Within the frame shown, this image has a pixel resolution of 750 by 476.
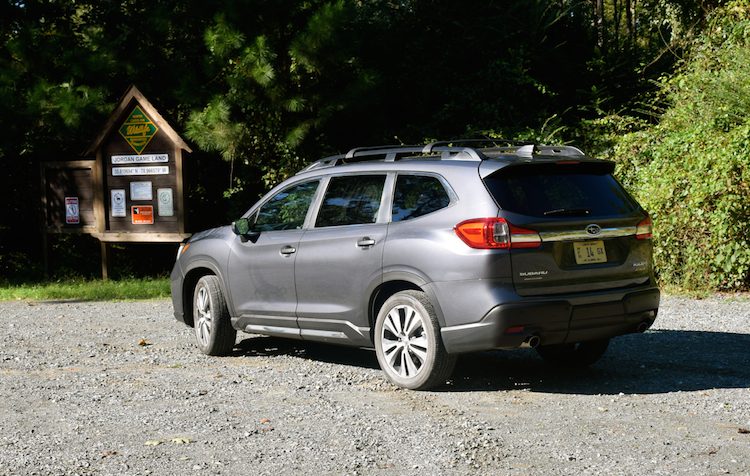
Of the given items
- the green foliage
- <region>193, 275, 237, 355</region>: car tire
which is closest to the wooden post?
<region>193, 275, 237, 355</region>: car tire

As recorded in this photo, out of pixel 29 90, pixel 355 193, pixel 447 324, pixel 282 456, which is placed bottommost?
pixel 282 456

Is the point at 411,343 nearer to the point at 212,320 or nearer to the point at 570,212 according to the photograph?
the point at 570,212

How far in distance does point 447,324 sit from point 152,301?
27.1ft

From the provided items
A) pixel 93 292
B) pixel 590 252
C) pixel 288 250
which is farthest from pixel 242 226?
pixel 93 292

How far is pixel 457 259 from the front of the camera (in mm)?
5730

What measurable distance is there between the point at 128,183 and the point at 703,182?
10.3 metres

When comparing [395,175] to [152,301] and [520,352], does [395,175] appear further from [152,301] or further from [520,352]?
[152,301]

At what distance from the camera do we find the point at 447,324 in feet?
19.1

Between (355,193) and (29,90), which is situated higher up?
(29,90)

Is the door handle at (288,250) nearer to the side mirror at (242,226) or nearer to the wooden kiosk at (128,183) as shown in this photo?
the side mirror at (242,226)

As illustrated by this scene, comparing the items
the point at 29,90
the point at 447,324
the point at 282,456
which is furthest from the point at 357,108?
the point at 282,456

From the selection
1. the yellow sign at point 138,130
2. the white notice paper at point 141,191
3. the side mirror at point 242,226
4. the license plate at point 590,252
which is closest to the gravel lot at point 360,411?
the license plate at point 590,252

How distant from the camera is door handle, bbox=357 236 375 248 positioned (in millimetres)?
6352

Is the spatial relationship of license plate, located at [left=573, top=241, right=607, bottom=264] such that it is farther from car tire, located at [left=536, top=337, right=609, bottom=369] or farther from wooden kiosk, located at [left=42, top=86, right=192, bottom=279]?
wooden kiosk, located at [left=42, top=86, right=192, bottom=279]
